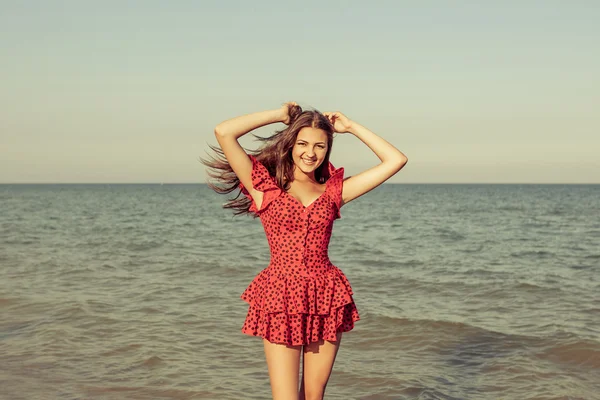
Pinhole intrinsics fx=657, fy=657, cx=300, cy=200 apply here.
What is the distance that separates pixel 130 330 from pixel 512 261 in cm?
1151

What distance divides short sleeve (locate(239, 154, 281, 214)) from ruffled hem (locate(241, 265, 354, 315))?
0.41 metres

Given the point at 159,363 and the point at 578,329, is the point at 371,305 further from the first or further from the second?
the point at 159,363

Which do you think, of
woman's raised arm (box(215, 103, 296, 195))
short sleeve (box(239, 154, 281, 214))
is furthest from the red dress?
woman's raised arm (box(215, 103, 296, 195))

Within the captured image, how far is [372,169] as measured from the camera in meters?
4.07

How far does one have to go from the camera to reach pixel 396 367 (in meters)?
7.22

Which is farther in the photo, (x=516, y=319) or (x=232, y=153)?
(x=516, y=319)

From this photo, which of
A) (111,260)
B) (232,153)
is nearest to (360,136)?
(232,153)

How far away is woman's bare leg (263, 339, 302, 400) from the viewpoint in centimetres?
380

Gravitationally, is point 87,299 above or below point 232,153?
below

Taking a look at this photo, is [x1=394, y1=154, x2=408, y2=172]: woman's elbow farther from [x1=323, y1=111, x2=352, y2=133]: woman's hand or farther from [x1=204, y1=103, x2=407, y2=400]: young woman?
[x1=323, y1=111, x2=352, y2=133]: woman's hand

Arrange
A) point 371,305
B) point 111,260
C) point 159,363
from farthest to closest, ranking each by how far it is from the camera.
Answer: point 111,260 < point 371,305 < point 159,363

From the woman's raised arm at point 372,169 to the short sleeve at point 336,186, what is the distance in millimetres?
46

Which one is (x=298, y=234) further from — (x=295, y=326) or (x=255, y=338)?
(x=255, y=338)

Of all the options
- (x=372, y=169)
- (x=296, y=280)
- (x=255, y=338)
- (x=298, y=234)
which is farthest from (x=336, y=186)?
(x=255, y=338)
